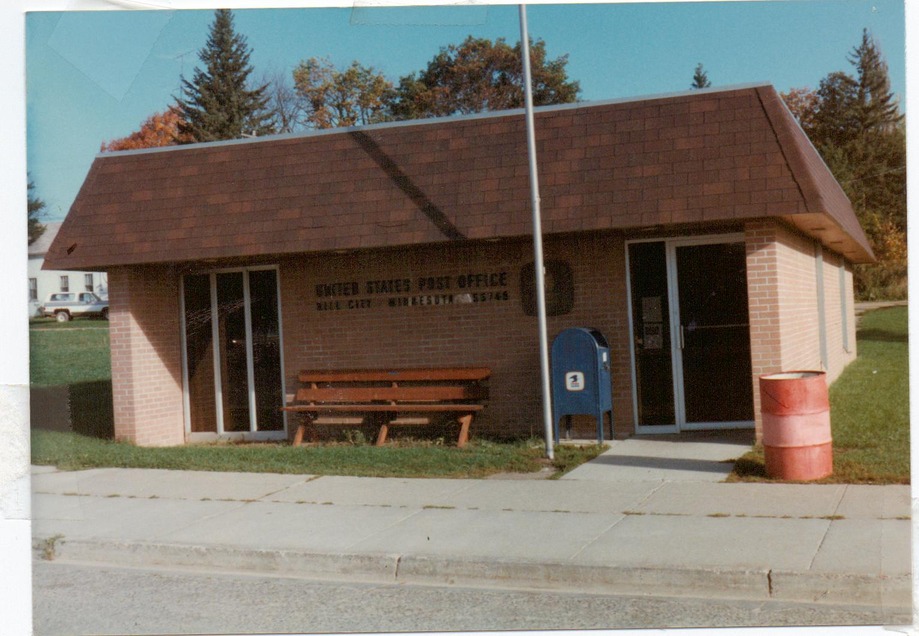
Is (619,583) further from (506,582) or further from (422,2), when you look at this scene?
(422,2)

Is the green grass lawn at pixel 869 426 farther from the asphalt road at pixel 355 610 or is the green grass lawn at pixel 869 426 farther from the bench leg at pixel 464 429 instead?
the bench leg at pixel 464 429

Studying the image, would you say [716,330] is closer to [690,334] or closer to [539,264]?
[690,334]

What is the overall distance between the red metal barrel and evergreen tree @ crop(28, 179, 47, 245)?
690 cm

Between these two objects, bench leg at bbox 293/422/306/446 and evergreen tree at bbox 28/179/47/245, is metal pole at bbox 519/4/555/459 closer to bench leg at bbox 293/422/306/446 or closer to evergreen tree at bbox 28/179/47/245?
bench leg at bbox 293/422/306/446

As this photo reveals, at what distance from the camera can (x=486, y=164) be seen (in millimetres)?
11195

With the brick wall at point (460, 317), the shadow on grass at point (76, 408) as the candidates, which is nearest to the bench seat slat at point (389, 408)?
the brick wall at point (460, 317)

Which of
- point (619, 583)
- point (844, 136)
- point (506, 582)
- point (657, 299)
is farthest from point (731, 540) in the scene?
point (844, 136)

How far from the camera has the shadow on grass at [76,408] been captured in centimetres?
1163

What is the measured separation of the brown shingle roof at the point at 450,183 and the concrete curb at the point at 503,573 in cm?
487

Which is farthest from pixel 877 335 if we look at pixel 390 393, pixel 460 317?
pixel 390 393

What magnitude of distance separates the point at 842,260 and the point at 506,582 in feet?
50.7

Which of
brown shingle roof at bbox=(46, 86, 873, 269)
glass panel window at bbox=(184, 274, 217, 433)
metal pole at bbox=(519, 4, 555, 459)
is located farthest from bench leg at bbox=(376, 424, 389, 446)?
glass panel window at bbox=(184, 274, 217, 433)

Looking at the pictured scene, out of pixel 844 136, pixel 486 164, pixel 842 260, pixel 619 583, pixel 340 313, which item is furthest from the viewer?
pixel 844 136

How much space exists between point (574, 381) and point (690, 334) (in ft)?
5.49
